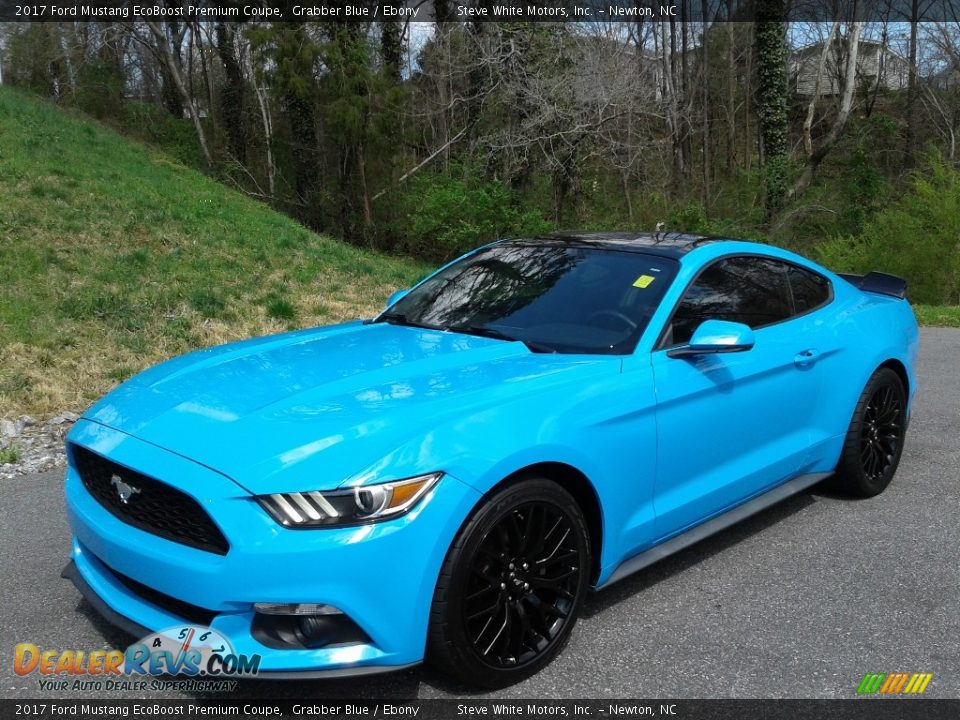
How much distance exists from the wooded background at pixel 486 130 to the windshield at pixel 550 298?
1614cm

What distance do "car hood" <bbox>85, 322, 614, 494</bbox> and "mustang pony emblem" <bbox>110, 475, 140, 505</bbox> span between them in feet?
0.52

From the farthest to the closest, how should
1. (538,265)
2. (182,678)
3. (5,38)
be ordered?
(5,38) → (538,265) → (182,678)

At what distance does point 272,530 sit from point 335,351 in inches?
53.0

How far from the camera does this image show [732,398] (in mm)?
3734

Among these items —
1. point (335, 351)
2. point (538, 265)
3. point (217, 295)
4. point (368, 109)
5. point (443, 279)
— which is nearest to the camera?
point (335, 351)

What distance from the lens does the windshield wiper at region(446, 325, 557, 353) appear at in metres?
3.62

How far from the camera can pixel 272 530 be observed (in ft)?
8.07

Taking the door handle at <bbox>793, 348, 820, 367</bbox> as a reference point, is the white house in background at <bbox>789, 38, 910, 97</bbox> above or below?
above

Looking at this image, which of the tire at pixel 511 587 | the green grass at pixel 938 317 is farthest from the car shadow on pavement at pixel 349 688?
the green grass at pixel 938 317

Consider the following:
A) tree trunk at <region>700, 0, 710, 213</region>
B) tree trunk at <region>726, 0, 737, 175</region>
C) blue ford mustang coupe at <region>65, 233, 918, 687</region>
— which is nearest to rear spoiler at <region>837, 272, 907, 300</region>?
blue ford mustang coupe at <region>65, 233, 918, 687</region>

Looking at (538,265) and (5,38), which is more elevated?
(5,38)

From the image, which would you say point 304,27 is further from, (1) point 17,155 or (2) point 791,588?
(2) point 791,588

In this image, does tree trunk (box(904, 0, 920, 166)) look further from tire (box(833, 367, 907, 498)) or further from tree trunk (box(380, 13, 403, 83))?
tire (box(833, 367, 907, 498))

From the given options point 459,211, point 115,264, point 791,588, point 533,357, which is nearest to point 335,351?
point 533,357
